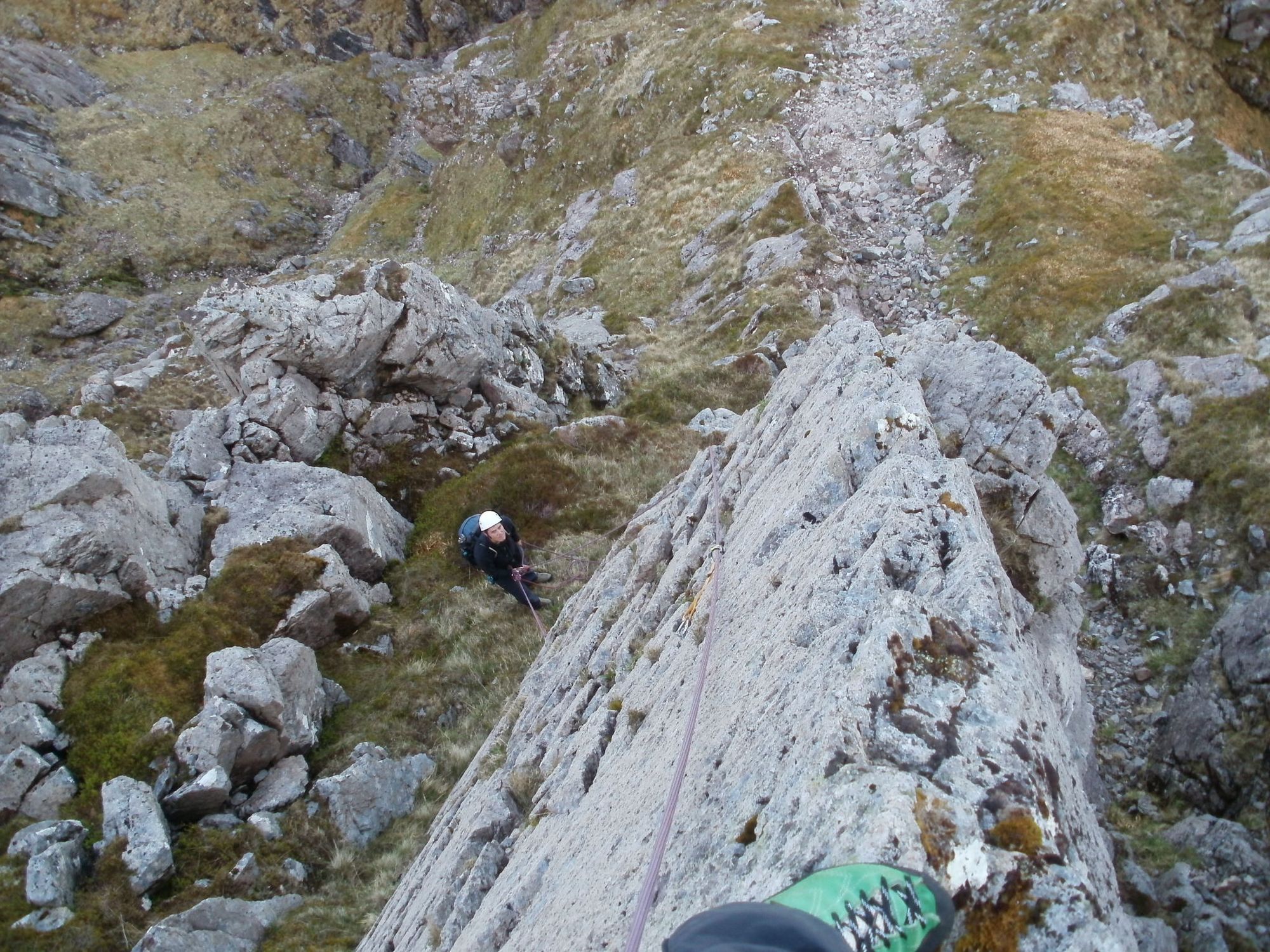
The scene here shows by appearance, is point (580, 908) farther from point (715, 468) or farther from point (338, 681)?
point (338, 681)

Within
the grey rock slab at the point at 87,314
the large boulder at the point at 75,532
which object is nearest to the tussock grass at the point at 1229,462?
the large boulder at the point at 75,532

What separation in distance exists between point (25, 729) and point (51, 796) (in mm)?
1476

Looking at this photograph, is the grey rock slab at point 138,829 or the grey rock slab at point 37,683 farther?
the grey rock slab at point 37,683

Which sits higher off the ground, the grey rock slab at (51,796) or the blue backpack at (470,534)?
the blue backpack at (470,534)

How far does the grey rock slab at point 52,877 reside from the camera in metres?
9.68

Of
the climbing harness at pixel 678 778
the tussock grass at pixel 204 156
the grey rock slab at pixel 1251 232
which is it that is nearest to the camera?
the climbing harness at pixel 678 778

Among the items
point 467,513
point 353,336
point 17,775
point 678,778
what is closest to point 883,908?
point 678,778

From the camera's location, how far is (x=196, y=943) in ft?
30.0

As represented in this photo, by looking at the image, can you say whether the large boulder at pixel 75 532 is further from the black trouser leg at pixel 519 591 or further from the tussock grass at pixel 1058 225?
the tussock grass at pixel 1058 225

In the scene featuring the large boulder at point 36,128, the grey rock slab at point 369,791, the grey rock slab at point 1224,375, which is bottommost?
the grey rock slab at point 369,791

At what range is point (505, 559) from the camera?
16047 mm

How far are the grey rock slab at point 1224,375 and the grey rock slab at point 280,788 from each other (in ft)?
71.9

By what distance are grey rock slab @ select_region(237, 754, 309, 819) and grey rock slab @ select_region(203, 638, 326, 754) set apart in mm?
384

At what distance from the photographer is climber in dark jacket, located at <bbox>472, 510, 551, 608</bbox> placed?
1544 cm
